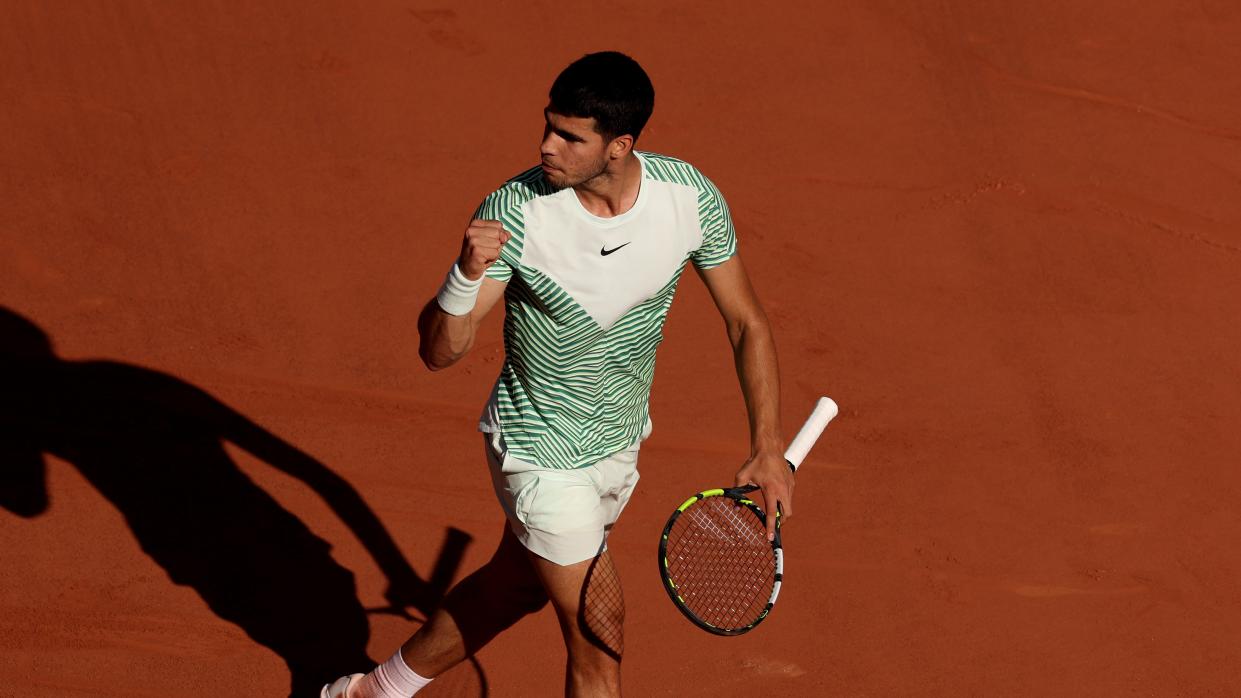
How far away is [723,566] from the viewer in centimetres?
437

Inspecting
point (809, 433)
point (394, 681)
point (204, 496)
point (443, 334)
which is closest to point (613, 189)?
point (443, 334)

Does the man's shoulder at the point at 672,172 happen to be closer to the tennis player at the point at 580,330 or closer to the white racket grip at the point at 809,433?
the tennis player at the point at 580,330

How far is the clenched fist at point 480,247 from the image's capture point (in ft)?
10.9

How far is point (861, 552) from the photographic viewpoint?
5297 mm

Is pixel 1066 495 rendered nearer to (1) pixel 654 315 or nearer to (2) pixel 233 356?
(1) pixel 654 315

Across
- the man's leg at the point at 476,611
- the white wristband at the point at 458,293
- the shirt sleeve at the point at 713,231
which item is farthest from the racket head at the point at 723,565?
the white wristband at the point at 458,293

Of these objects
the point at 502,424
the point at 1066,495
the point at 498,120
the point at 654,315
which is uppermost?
the point at 654,315

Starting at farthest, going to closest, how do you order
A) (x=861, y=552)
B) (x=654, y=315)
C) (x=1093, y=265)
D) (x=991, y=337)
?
(x=1093, y=265) < (x=991, y=337) < (x=861, y=552) < (x=654, y=315)

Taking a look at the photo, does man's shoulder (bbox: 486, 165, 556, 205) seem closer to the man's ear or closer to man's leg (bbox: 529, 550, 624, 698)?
the man's ear

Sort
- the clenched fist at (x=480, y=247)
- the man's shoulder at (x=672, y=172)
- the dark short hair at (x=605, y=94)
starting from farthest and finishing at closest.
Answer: the man's shoulder at (x=672, y=172) < the dark short hair at (x=605, y=94) < the clenched fist at (x=480, y=247)

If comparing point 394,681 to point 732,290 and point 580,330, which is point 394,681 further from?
point 732,290

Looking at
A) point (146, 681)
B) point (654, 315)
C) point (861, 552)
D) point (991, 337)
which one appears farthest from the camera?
point (991, 337)

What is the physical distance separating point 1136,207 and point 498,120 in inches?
137

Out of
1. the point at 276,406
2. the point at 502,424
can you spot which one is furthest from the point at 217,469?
the point at 502,424
